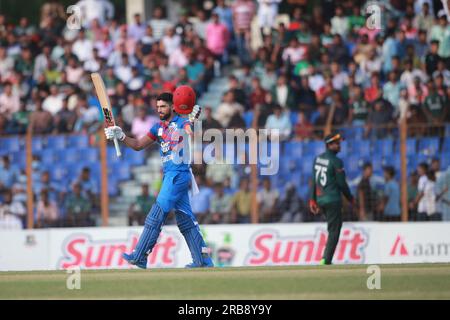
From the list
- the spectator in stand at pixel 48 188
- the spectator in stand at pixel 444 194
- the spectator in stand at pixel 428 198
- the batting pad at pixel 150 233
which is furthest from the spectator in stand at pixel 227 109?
the batting pad at pixel 150 233

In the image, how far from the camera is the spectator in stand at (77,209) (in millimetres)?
20781

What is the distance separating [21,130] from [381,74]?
7918mm

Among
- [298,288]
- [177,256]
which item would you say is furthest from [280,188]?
[298,288]

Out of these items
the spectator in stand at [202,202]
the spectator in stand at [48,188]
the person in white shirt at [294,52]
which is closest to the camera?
the spectator in stand at [202,202]

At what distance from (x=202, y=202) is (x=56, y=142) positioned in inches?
123

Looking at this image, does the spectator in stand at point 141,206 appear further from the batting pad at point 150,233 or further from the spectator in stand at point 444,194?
the batting pad at point 150,233

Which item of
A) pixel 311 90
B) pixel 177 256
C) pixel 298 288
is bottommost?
pixel 177 256

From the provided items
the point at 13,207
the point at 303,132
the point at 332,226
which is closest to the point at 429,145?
the point at 303,132

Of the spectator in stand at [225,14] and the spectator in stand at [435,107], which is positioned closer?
the spectator in stand at [435,107]

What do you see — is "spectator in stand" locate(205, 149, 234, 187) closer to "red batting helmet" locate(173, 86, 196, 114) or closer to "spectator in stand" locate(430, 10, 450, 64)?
"spectator in stand" locate(430, 10, 450, 64)

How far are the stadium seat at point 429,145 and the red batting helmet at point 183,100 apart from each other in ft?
24.5

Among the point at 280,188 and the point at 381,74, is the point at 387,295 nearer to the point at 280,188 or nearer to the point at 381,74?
the point at 280,188

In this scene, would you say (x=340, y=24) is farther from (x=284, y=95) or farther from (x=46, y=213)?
(x=46, y=213)
